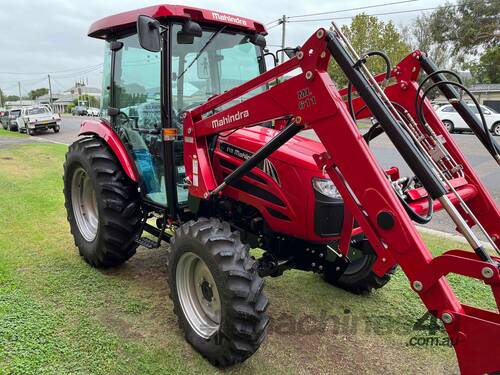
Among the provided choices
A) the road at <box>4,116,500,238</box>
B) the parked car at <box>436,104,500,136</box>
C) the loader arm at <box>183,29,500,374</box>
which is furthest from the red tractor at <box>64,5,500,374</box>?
the parked car at <box>436,104,500,136</box>

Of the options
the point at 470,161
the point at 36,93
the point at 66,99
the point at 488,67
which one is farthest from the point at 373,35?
the point at 36,93

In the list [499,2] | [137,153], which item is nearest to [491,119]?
[499,2]

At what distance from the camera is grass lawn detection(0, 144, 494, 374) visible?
2766mm

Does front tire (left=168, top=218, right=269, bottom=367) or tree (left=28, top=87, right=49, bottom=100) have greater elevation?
tree (left=28, top=87, right=49, bottom=100)

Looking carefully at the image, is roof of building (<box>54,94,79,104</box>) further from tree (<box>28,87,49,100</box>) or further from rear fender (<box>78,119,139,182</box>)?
rear fender (<box>78,119,139,182</box>)

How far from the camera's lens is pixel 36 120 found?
21.4 metres

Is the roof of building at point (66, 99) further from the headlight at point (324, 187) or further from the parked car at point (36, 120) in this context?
the headlight at point (324, 187)

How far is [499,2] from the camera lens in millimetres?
28938

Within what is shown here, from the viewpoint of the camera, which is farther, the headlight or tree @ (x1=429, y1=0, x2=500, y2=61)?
tree @ (x1=429, y1=0, x2=500, y2=61)

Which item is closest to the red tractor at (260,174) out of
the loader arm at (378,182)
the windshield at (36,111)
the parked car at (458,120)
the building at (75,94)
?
the loader arm at (378,182)

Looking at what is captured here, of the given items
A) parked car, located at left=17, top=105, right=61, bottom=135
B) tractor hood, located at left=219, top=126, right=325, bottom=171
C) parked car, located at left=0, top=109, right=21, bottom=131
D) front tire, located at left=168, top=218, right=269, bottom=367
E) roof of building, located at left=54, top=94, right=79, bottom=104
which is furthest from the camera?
roof of building, located at left=54, top=94, right=79, bottom=104

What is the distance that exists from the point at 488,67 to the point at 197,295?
1622 inches

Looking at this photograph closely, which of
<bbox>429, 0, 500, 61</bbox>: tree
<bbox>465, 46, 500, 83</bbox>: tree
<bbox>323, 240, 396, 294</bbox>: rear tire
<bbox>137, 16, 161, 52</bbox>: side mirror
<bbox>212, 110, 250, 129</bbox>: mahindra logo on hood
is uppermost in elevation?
<bbox>429, 0, 500, 61</bbox>: tree

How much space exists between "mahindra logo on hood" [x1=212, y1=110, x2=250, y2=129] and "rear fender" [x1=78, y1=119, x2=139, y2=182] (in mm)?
1164
